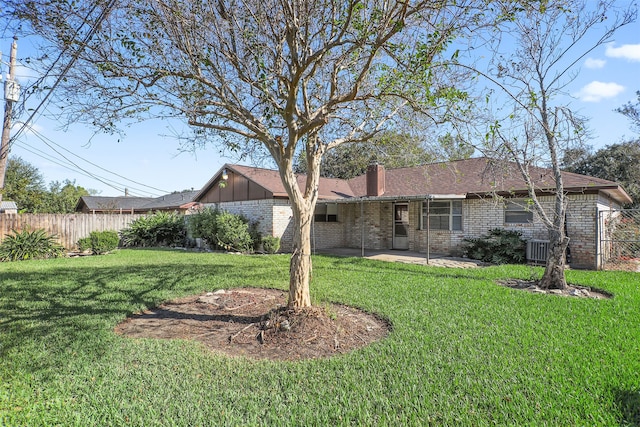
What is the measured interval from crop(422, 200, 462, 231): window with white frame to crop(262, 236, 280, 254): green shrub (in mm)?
6468

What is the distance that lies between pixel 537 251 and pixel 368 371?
32.8 feet

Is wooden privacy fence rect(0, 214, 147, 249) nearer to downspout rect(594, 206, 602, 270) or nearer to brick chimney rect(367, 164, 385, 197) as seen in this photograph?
brick chimney rect(367, 164, 385, 197)

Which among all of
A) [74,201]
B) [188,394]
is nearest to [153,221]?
[188,394]

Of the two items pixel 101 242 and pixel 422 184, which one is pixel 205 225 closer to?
pixel 101 242

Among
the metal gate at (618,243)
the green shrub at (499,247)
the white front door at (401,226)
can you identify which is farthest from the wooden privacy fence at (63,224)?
the metal gate at (618,243)

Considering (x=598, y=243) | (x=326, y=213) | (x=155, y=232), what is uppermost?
(x=326, y=213)

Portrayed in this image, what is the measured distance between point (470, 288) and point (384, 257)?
5571 millimetres

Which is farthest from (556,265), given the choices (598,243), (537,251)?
(598,243)

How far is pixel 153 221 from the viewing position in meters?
18.3

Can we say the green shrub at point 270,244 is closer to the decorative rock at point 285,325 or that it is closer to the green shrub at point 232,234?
the green shrub at point 232,234

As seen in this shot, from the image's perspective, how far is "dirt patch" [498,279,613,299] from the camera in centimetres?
684

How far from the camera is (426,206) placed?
1446 centimetres

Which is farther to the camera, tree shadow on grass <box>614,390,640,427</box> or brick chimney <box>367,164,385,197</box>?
brick chimney <box>367,164,385,197</box>

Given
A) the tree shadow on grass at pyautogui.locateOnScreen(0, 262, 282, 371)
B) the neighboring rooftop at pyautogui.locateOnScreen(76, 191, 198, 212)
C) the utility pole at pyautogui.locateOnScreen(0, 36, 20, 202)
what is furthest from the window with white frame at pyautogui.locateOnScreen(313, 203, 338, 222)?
the neighboring rooftop at pyautogui.locateOnScreen(76, 191, 198, 212)
